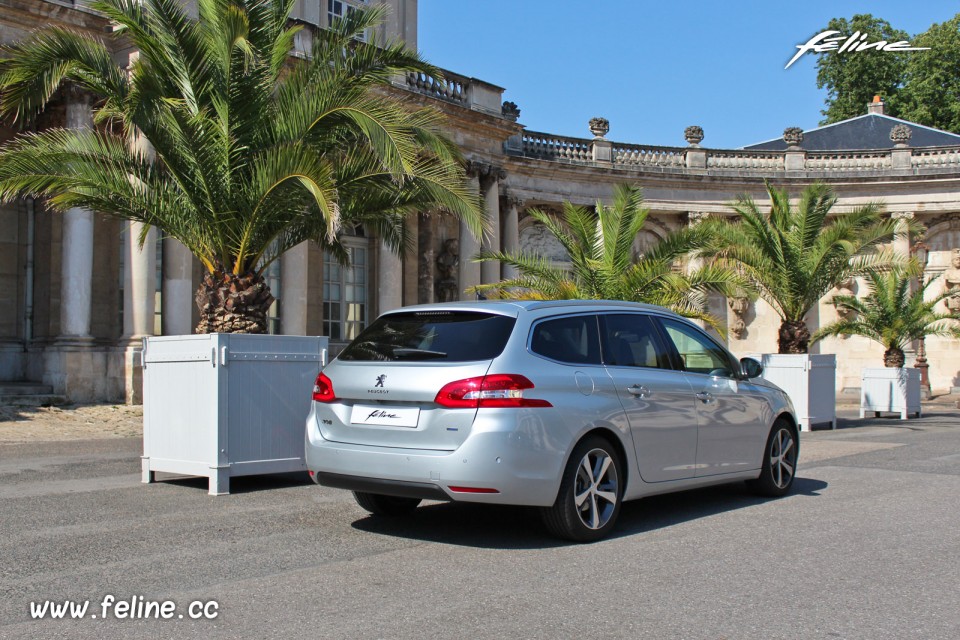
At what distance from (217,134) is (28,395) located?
965 cm

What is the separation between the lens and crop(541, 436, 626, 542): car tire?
6.55 metres

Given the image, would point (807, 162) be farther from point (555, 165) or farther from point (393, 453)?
point (393, 453)

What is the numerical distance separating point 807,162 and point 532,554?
104ft

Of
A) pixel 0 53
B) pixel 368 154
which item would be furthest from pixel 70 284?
pixel 368 154

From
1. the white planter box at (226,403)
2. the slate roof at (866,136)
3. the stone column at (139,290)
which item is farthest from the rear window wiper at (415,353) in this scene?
the slate roof at (866,136)

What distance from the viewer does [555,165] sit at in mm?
31641

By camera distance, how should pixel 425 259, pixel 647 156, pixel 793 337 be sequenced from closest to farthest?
pixel 793 337
pixel 425 259
pixel 647 156

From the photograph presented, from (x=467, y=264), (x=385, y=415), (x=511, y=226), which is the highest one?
(x=511, y=226)

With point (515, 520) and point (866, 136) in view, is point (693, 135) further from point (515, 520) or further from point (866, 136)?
point (515, 520)

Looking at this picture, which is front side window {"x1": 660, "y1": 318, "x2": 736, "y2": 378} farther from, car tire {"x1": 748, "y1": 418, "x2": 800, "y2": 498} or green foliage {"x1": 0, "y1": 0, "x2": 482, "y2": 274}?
green foliage {"x1": 0, "y1": 0, "x2": 482, "y2": 274}

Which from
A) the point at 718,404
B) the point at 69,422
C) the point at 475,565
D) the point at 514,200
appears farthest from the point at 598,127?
the point at 475,565

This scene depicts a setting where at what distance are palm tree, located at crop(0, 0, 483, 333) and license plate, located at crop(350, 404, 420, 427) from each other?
3.66 m

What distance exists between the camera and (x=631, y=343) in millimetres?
7637

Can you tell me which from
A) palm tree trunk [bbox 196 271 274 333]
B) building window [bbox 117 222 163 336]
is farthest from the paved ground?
building window [bbox 117 222 163 336]
